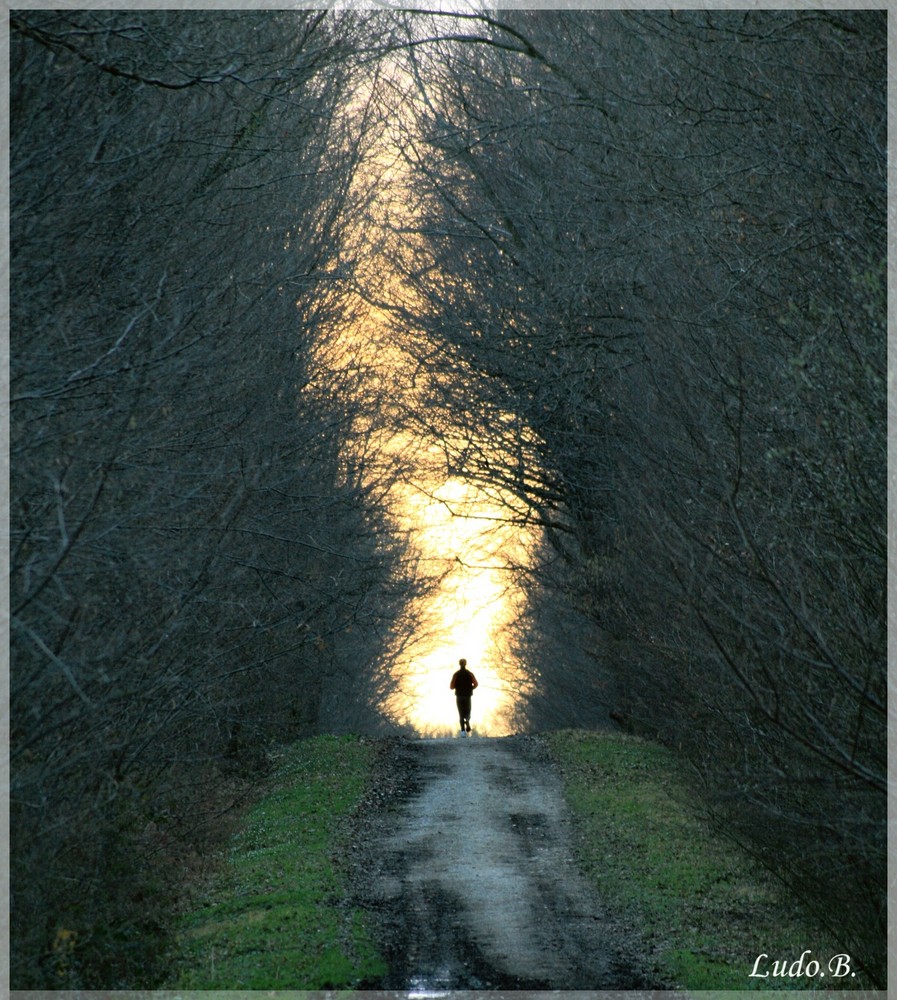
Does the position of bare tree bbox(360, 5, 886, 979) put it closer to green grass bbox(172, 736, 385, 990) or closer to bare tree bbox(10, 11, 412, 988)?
bare tree bbox(10, 11, 412, 988)

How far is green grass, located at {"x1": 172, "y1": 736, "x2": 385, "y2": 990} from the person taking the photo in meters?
10.2

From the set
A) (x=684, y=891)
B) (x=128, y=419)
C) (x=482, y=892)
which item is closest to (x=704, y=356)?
(x=684, y=891)

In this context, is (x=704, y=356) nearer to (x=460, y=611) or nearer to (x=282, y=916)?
(x=282, y=916)

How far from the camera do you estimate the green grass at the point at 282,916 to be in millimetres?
10172

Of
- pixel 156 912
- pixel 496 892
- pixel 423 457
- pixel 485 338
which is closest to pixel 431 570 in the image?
pixel 423 457

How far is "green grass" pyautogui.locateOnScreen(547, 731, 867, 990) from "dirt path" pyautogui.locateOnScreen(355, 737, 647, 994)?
0.34 metres

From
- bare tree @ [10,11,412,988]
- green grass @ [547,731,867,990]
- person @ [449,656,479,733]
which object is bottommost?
green grass @ [547,731,867,990]

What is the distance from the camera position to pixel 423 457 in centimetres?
2575

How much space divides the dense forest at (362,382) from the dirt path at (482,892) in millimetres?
1771

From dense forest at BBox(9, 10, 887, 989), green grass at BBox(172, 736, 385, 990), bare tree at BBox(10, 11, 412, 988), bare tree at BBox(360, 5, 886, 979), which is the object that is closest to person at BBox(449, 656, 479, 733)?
bare tree at BBox(360, 5, 886, 979)

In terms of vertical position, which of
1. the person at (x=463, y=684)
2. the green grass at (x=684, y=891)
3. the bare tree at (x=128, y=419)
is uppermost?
the bare tree at (x=128, y=419)

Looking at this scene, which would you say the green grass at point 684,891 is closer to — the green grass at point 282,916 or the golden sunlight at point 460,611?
the green grass at point 282,916

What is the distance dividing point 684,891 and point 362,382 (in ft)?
38.5

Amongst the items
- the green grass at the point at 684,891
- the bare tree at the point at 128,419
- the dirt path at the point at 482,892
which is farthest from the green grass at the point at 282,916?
the green grass at the point at 684,891
